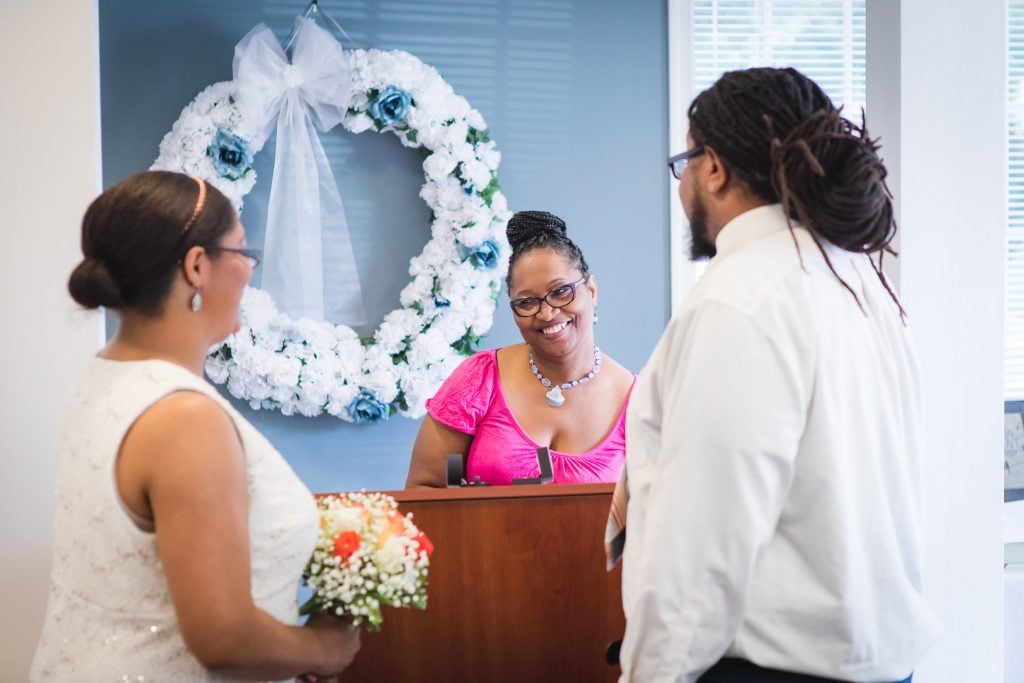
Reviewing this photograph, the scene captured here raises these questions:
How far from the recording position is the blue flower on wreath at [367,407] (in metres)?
3.88

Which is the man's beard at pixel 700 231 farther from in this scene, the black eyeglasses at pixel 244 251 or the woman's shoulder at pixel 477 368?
the woman's shoulder at pixel 477 368

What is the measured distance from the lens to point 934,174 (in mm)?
2525

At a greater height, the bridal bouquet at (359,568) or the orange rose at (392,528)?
the orange rose at (392,528)

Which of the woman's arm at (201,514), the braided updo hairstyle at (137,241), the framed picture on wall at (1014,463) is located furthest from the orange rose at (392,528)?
the framed picture on wall at (1014,463)

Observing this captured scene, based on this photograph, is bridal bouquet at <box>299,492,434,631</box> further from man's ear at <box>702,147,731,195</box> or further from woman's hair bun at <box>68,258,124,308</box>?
man's ear at <box>702,147,731,195</box>

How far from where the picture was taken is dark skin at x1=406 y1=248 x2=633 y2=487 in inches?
105

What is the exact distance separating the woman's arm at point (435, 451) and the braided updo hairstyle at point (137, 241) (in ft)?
4.61

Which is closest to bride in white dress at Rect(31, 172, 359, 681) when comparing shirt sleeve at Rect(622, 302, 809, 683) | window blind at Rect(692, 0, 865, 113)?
shirt sleeve at Rect(622, 302, 809, 683)

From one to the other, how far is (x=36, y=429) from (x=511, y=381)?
1.37 m

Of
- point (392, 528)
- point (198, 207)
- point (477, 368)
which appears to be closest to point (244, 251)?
point (198, 207)

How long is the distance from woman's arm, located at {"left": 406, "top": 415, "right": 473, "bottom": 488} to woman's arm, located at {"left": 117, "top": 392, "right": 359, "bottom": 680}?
1364 mm

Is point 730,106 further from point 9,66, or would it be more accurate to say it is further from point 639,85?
point 639,85

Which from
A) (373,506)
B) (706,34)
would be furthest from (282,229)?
(373,506)

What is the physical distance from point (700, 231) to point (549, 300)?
3.47 feet
